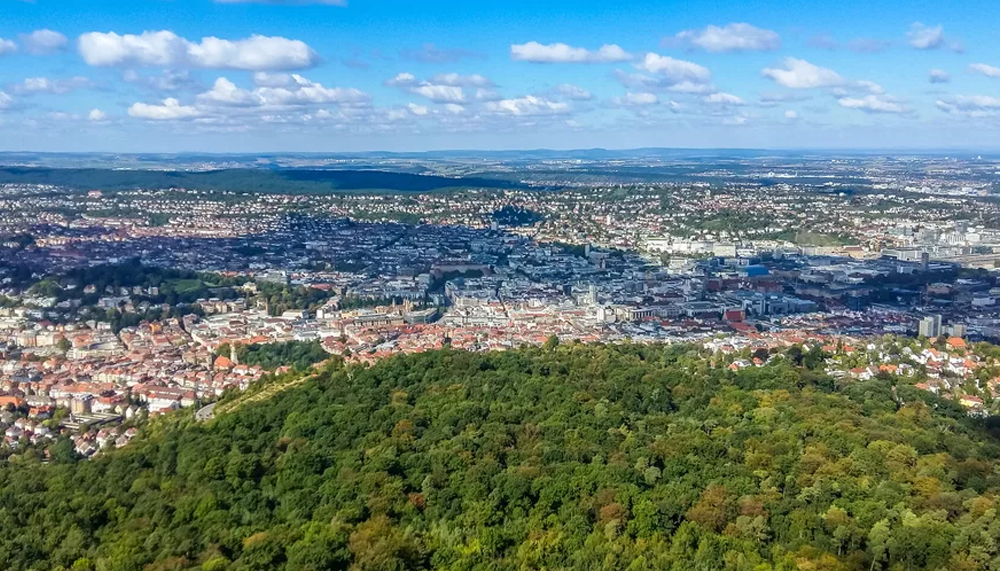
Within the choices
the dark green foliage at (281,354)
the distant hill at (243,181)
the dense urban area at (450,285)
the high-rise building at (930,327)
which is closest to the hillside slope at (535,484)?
the dense urban area at (450,285)

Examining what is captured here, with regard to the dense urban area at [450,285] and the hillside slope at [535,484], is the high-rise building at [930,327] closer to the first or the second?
the dense urban area at [450,285]

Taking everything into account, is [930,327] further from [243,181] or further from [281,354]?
[243,181]

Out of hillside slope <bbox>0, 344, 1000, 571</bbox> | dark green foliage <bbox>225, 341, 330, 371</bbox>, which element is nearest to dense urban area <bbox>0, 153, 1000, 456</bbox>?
dark green foliage <bbox>225, 341, 330, 371</bbox>

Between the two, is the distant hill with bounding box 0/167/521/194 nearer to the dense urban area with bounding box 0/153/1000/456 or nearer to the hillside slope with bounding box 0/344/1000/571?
the dense urban area with bounding box 0/153/1000/456

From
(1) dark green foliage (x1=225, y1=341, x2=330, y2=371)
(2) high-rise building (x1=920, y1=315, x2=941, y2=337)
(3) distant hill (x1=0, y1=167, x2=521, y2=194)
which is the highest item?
(3) distant hill (x1=0, y1=167, x2=521, y2=194)

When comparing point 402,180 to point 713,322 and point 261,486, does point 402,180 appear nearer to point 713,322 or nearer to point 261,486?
point 713,322
